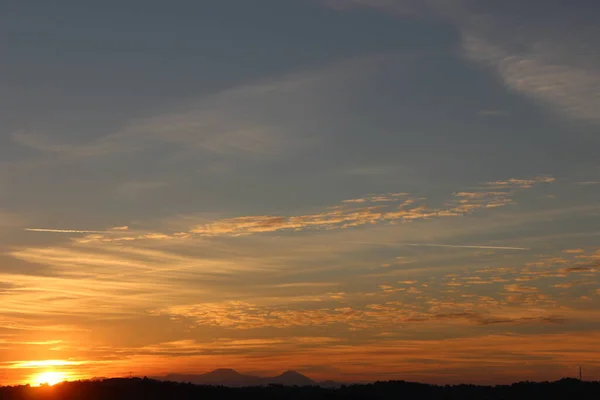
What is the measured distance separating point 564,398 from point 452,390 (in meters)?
10.4

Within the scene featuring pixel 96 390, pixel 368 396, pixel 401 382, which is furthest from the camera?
pixel 401 382

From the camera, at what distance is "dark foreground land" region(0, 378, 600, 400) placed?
6950 centimetres

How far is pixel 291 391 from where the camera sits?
74688 mm

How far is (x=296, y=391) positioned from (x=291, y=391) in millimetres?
475

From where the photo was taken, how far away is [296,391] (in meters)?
74.9

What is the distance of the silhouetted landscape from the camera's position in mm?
69562

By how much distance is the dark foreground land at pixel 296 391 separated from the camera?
69500 mm

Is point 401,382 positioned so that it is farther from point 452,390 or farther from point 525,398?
point 525,398

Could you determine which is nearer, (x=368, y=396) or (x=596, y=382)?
(x=368, y=396)

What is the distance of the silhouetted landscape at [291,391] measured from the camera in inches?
2739

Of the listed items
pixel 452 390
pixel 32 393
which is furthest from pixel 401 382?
pixel 32 393

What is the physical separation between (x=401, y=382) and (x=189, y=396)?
72.2ft

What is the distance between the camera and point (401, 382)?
268 ft

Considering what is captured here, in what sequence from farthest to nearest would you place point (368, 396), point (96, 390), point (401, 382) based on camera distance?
point (401, 382) → point (368, 396) → point (96, 390)
